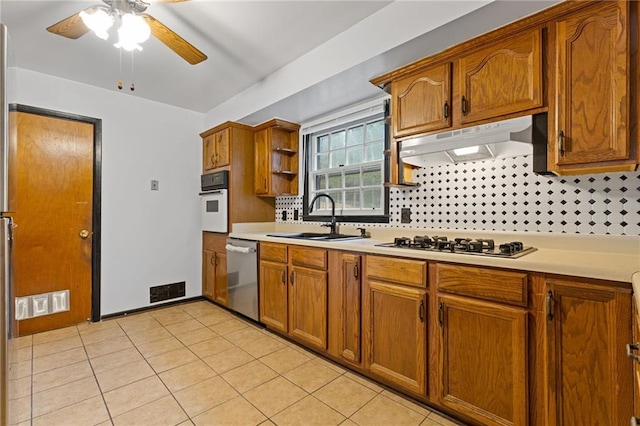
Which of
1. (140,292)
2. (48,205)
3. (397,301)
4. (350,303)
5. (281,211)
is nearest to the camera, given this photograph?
(397,301)

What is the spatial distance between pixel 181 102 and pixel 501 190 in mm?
3491

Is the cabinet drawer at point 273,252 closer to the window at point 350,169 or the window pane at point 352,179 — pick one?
the window at point 350,169

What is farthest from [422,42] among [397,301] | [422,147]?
[397,301]

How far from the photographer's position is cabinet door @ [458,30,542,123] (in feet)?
5.17

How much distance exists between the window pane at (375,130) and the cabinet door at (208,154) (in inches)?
75.2

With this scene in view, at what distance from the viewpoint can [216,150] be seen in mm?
3648

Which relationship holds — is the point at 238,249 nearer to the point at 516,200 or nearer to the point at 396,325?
the point at 396,325

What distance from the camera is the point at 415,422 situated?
5.35 ft

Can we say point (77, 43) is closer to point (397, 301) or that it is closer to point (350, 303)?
point (350, 303)

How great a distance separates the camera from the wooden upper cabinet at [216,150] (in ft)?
11.4

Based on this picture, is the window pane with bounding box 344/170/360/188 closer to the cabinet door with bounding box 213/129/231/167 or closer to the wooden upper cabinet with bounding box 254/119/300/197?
the wooden upper cabinet with bounding box 254/119/300/197

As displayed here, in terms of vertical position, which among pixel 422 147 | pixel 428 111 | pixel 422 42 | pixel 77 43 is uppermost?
pixel 77 43

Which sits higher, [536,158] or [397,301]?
[536,158]

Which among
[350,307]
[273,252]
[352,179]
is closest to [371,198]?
[352,179]
